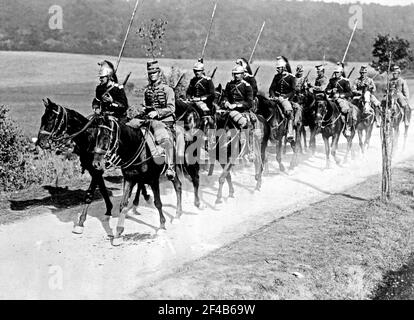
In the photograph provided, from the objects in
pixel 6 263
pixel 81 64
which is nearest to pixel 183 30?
pixel 81 64

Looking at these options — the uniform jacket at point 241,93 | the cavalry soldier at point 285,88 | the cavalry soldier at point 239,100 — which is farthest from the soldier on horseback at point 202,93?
the cavalry soldier at point 285,88

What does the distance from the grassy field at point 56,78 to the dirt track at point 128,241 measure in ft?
74.0

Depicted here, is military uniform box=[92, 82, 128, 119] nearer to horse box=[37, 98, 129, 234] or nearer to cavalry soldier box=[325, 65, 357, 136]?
horse box=[37, 98, 129, 234]

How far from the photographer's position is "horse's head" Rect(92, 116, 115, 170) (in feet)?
29.3

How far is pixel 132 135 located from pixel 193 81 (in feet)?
16.7

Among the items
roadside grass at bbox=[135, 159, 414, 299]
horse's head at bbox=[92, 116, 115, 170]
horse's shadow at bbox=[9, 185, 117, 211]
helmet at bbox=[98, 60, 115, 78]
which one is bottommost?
horse's shadow at bbox=[9, 185, 117, 211]

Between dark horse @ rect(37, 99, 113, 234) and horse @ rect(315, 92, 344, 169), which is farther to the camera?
horse @ rect(315, 92, 344, 169)

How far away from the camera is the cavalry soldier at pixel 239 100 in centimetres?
1250

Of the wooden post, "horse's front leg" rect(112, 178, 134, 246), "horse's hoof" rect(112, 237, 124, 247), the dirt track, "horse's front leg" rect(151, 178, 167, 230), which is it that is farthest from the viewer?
the wooden post

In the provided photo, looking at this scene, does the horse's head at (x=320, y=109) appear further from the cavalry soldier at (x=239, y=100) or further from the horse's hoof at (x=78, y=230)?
the horse's hoof at (x=78, y=230)

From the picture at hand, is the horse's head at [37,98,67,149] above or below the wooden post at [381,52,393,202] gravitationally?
above

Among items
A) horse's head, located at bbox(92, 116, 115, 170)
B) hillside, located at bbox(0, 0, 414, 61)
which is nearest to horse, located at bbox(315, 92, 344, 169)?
horse's head, located at bbox(92, 116, 115, 170)

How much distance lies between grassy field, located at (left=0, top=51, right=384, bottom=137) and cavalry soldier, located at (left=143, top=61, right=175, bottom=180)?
2351 cm

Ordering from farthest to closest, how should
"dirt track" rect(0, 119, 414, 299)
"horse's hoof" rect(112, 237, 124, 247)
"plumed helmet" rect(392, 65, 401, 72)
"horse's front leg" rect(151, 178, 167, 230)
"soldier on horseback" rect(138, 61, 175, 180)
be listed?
"plumed helmet" rect(392, 65, 401, 72) → "soldier on horseback" rect(138, 61, 175, 180) → "horse's front leg" rect(151, 178, 167, 230) → "horse's hoof" rect(112, 237, 124, 247) → "dirt track" rect(0, 119, 414, 299)
